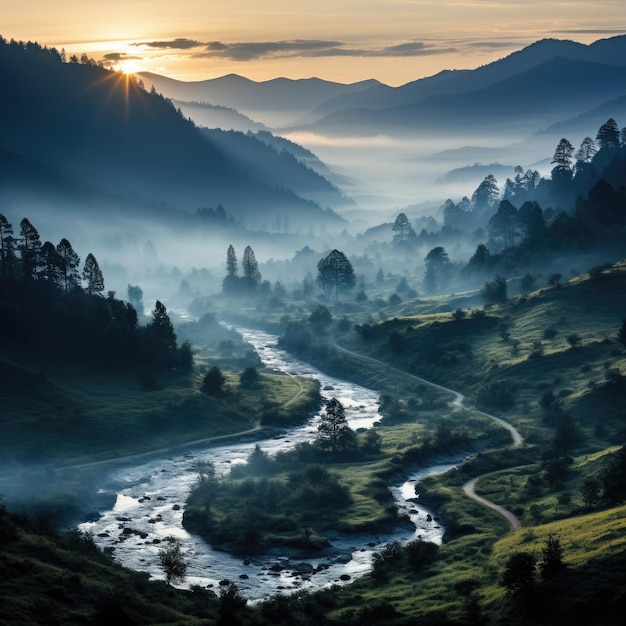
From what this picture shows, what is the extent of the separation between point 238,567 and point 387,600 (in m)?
24.1

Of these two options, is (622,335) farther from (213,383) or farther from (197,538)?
(197,538)

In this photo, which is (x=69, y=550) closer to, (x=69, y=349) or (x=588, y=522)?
(x=588, y=522)

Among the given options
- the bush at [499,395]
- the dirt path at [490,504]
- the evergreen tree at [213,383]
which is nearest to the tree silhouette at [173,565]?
the dirt path at [490,504]

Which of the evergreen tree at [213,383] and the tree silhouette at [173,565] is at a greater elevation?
the evergreen tree at [213,383]

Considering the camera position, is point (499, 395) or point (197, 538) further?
point (499, 395)

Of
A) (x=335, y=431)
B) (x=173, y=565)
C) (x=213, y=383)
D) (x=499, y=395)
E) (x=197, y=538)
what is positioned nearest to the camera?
(x=173, y=565)

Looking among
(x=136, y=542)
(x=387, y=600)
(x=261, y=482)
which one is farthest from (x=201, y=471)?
(x=387, y=600)

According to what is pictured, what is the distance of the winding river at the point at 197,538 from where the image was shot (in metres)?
107

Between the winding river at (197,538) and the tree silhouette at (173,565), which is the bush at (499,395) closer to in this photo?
the winding river at (197,538)

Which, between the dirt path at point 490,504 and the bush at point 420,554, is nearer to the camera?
the bush at point 420,554

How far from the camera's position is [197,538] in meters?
120

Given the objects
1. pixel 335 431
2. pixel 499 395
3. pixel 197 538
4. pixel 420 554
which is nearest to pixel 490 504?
pixel 420 554

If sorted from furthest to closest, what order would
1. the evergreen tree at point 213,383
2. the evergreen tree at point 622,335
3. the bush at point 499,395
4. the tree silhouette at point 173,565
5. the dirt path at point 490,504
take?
the evergreen tree at point 213,383 < the evergreen tree at point 622,335 < the bush at point 499,395 < the dirt path at point 490,504 < the tree silhouette at point 173,565

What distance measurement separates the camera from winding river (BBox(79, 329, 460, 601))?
10688 cm
